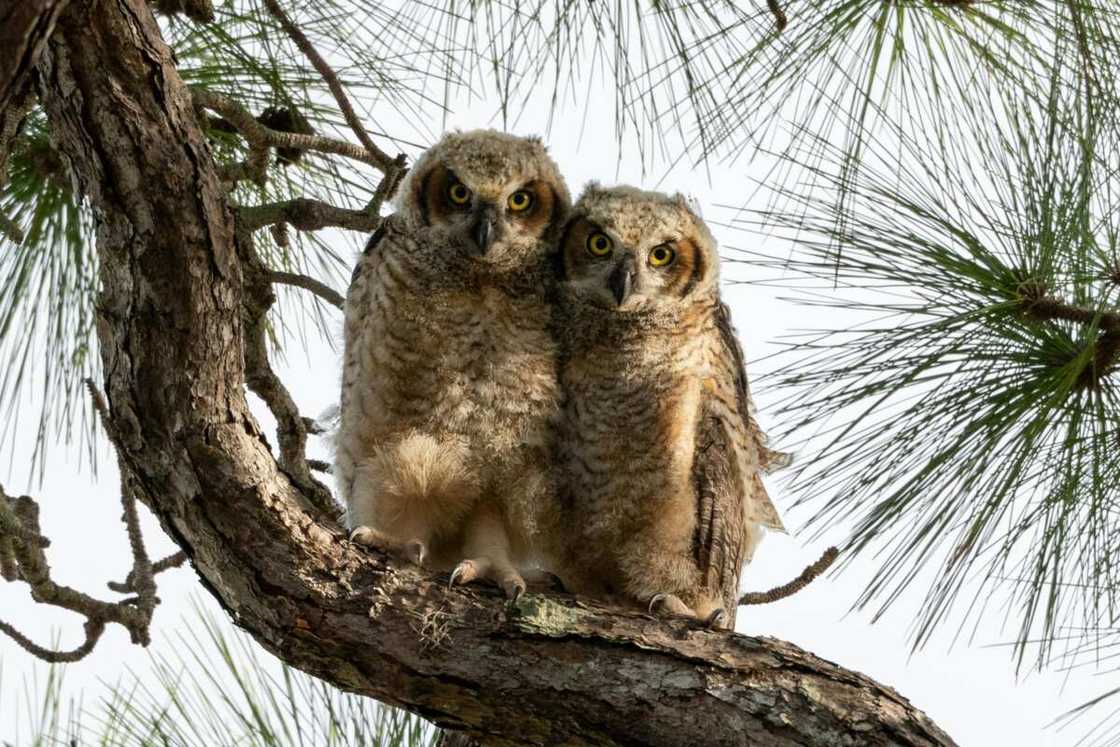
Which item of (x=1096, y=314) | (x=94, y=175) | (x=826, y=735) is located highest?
(x=1096, y=314)

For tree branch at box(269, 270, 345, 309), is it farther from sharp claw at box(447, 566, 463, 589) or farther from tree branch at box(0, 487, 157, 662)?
sharp claw at box(447, 566, 463, 589)

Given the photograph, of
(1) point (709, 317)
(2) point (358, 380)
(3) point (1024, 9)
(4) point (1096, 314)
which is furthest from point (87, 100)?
(3) point (1024, 9)

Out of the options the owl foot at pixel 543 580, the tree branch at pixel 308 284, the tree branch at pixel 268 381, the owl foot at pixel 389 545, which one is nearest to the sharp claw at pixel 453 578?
the owl foot at pixel 389 545

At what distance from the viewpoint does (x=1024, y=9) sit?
9.55 ft

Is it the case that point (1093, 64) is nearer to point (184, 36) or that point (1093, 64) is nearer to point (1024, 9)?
point (1024, 9)

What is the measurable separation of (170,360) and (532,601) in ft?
2.56

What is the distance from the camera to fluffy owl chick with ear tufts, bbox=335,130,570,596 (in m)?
2.82

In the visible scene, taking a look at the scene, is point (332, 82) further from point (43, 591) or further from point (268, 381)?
point (43, 591)

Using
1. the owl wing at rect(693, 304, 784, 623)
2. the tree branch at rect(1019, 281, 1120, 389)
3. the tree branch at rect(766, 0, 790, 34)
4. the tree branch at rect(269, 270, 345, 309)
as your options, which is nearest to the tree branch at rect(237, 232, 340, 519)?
the tree branch at rect(269, 270, 345, 309)

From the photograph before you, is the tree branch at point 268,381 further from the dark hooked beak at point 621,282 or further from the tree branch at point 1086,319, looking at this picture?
the tree branch at point 1086,319

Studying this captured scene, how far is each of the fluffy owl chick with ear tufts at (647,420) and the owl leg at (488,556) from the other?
155mm

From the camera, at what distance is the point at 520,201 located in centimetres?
307

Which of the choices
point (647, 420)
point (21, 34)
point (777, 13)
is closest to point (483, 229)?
point (647, 420)

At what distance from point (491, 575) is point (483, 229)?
788mm
